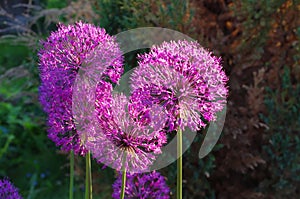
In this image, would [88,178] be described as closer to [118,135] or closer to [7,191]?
[118,135]

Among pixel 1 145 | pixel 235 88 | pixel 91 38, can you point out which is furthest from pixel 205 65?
pixel 1 145

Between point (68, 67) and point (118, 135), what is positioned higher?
point (68, 67)

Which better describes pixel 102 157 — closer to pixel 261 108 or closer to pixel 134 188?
pixel 134 188

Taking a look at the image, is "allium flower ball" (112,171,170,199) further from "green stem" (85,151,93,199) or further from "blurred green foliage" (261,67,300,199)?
"blurred green foliage" (261,67,300,199)

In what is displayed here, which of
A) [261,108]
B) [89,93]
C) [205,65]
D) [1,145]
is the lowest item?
[89,93]

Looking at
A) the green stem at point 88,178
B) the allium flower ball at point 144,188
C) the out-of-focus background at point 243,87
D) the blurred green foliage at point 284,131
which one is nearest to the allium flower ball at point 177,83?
the green stem at point 88,178

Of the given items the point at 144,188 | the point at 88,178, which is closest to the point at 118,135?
the point at 88,178

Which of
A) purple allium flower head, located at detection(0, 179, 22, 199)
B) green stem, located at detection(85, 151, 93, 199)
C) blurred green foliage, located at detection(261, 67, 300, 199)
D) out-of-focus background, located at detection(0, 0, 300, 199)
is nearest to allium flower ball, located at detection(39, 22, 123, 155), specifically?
green stem, located at detection(85, 151, 93, 199)
